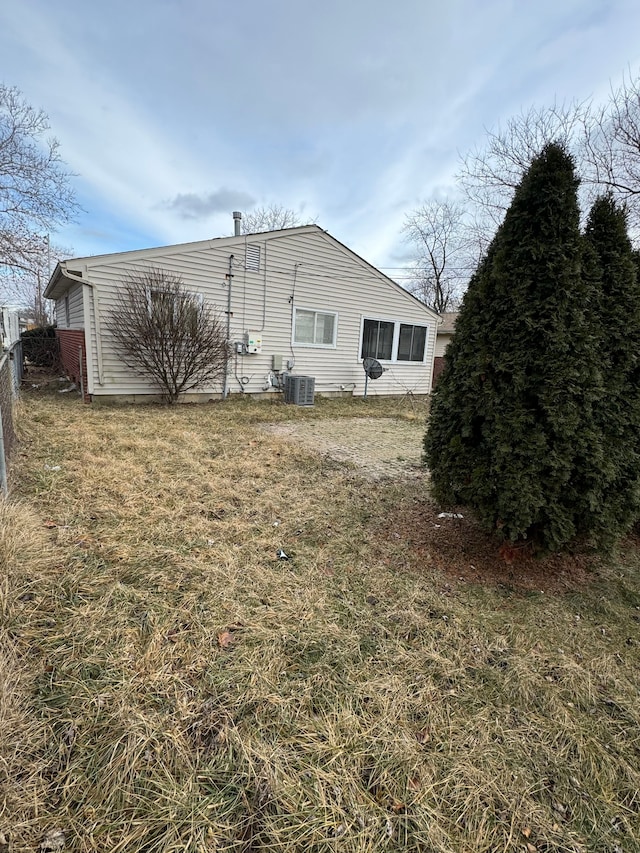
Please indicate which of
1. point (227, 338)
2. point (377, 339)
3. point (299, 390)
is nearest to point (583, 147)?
point (377, 339)

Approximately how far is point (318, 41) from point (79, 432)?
832 cm

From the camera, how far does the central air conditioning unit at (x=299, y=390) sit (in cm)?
962

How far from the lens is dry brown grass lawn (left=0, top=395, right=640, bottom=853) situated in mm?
1173

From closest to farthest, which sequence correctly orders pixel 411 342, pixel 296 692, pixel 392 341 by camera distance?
pixel 296 692
pixel 392 341
pixel 411 342

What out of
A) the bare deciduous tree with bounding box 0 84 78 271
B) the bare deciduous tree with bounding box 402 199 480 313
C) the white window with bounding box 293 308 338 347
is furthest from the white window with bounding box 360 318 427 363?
the bare deciduous tree with bounding box 402 199 480 313

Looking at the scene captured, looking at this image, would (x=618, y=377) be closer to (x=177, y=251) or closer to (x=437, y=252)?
(x=177, y=251)

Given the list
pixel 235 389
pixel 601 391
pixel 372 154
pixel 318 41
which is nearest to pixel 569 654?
pixel 601 391

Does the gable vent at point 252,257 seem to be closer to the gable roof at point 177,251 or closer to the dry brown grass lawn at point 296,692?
the gable roof at point 177,251

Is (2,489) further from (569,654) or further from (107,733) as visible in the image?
(569,654)

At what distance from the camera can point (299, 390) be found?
964 centimetres

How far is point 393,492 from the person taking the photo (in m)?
4.11

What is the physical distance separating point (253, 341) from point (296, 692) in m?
8.60

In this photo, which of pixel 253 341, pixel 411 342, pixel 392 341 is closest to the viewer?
pixel 253 341

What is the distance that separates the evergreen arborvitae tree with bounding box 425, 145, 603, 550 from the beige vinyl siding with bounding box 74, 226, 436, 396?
7.49 metres
